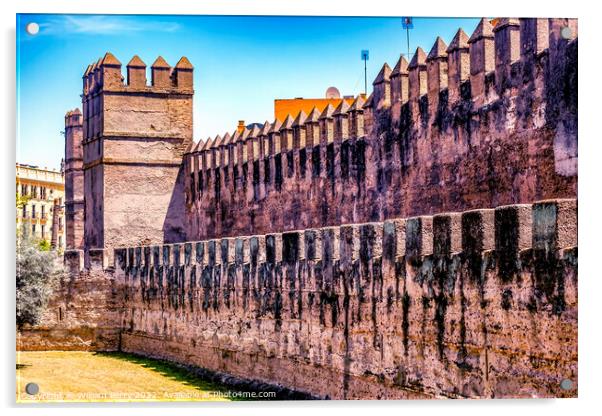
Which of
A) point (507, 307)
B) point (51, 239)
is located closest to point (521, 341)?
point (507, 307)

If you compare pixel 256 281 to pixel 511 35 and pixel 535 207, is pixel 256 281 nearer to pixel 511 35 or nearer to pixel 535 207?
pixel 511 35

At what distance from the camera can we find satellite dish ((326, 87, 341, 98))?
55.7 feet

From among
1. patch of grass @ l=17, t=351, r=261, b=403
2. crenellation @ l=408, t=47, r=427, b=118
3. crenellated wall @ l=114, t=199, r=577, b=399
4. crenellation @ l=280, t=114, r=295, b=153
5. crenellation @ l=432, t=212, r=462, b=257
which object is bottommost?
patch of grass @ l=17, t=351, r=261, b=403

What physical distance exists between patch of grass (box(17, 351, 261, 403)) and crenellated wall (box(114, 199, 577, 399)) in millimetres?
898

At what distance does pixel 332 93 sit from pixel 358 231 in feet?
10.3

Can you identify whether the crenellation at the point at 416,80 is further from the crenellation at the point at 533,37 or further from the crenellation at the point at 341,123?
the crenellation at the point at 533,37

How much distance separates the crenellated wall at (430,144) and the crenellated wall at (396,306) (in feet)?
6.33

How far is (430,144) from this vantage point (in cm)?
1881

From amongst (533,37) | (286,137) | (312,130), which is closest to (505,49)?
(533,37)

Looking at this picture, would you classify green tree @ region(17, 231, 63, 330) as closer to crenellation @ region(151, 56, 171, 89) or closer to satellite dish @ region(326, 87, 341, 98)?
satellite dish @ region(326, 87, 341, 98)

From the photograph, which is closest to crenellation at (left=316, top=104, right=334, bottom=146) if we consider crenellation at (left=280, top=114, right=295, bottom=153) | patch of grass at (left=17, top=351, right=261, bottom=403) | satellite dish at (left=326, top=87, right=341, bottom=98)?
crenellation at (left=280, top=114, right=295, bottom=153)

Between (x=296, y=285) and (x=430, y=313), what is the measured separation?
342 centimetres

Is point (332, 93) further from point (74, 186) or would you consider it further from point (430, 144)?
point (74, 186)

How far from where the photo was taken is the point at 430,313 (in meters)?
13.4
